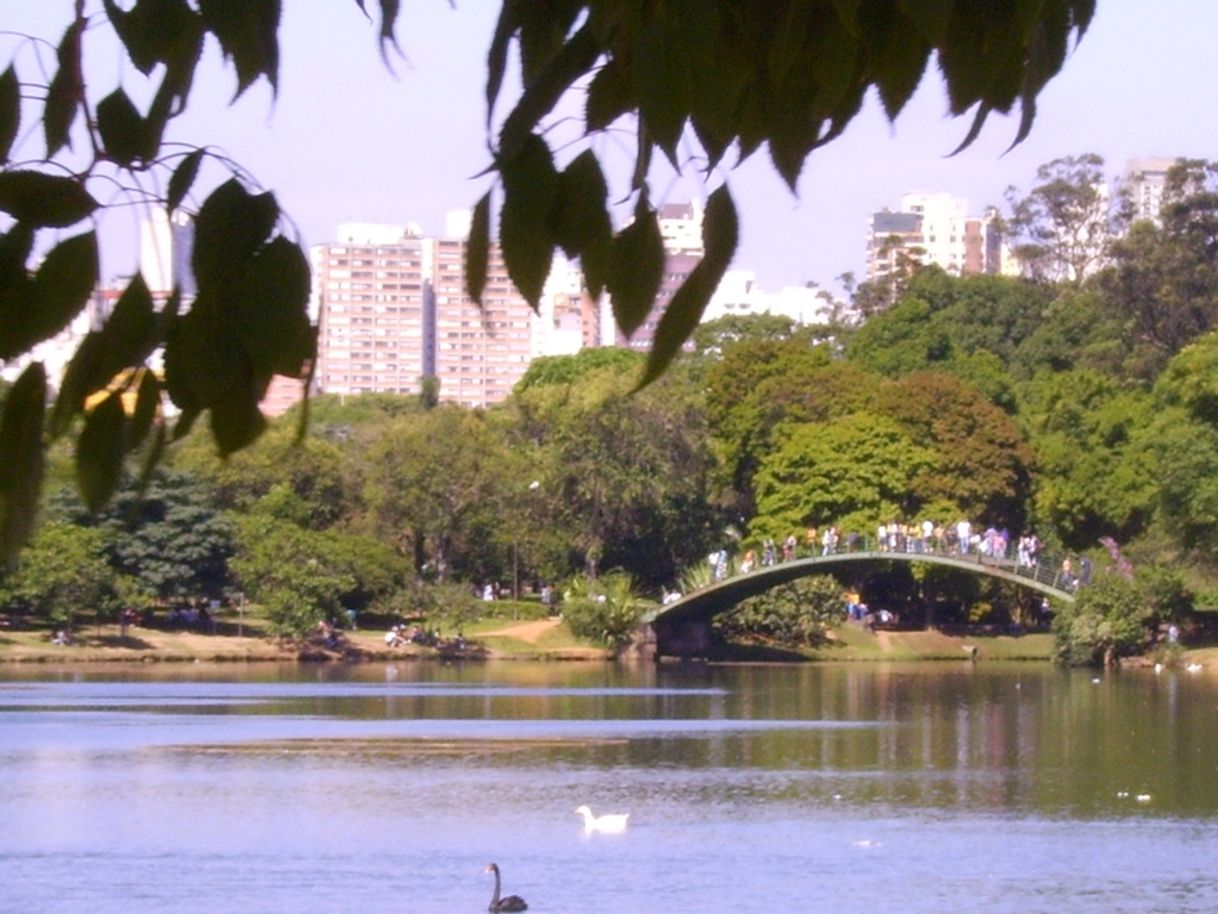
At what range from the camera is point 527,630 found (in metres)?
50.3

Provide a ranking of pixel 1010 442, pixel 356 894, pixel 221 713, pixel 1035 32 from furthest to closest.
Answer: pixel 1010 442
pixel 221 713
pixel 356 894
pixel 1035 32

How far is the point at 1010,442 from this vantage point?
5166 cm

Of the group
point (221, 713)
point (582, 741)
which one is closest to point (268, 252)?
point (582, 741)

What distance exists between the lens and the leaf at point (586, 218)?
1.86 m

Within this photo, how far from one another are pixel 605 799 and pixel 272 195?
2210 cm

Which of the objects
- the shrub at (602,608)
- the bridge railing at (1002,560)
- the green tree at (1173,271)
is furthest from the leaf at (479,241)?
the green tree at (1173,271)


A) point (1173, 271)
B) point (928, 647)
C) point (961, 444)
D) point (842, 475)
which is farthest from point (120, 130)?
point (1173, 271)

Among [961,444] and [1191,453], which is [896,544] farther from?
[1191,453]

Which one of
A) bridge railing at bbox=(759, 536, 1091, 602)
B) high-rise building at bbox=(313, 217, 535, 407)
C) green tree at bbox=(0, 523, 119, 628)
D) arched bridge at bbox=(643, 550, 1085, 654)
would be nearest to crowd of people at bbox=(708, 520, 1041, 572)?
bridge railing at bbox=(759, 536, 1091, 602)

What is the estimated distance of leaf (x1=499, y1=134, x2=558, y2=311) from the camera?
1834 millimetres

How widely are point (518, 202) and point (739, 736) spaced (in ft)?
97.1

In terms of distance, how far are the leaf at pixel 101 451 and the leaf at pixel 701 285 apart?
48 cm

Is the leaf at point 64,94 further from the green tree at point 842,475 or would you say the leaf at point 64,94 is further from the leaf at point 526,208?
the green tree at point 842,475

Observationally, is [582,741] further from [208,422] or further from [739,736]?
[208,422]
